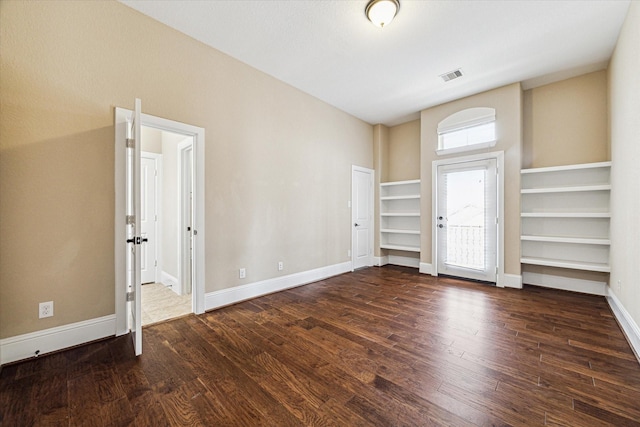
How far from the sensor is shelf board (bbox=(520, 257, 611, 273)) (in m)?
3.47

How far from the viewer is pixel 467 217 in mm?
4535

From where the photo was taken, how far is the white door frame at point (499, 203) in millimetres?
4148

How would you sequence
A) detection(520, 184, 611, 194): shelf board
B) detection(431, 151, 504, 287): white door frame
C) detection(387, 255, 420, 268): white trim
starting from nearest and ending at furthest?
detection(520, 184, 611, 194): shelf board < detection(431, 151, 504, 287): white door frame < detection(387, 255, 420, 268): white trim

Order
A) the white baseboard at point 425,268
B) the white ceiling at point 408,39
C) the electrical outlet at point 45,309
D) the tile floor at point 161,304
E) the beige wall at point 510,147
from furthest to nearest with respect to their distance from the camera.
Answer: the white baseboard at point 425,268
the beige wall at point 510,147
the tile floor at point 161,304
the white ceiling at point 408,39
the electrical outlet at point 45,309

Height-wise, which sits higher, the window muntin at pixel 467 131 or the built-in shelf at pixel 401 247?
the window muntin at pixel 467 131

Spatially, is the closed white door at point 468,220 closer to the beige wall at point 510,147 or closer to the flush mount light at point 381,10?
the beige wall at point 510,147

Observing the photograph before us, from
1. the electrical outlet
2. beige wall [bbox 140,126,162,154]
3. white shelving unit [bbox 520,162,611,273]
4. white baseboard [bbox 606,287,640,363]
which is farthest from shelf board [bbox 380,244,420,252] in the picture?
the electrical outlet

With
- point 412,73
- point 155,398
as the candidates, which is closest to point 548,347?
point 155,398

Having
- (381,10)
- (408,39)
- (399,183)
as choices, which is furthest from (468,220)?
(381,10)

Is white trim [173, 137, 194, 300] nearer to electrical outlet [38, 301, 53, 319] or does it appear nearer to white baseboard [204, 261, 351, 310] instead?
white baseboard [204, 261, 351, 310]

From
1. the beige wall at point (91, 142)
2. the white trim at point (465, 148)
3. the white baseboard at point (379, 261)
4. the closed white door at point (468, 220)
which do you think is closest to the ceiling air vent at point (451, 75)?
the white trim at point (465, 148)

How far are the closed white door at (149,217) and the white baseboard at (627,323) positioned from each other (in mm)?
5783

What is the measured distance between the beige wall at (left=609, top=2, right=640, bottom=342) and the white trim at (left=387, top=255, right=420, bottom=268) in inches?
112

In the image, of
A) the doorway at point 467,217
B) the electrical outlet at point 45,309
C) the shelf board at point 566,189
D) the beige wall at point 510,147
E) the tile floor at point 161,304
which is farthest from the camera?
the doorway at point 467,217
